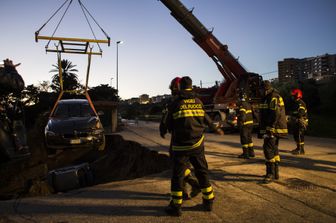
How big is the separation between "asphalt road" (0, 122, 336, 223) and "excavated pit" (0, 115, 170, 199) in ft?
9.66

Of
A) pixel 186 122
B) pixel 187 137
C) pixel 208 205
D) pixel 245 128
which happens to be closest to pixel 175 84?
pixel 186 122

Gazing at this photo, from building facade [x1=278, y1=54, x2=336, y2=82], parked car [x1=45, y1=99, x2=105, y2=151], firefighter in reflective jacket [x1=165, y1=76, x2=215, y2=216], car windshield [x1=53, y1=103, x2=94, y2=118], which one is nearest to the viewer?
firefighter in reflective jacket [x1=165, y1=76, x2=215, y2=216]

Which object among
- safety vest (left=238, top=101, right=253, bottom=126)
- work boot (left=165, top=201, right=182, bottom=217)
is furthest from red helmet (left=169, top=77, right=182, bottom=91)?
safety vest (left=238, top=101, right=253, bottom=126)

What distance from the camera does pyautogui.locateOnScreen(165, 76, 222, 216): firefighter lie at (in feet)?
15.0

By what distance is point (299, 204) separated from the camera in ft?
15.8

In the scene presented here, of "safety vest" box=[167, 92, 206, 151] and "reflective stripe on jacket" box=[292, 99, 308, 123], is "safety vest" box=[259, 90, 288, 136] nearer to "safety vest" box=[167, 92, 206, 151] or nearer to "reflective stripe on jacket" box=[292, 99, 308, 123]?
"safety vest" box=[167, 92, 206, 151]

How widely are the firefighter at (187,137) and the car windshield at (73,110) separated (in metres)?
6.16

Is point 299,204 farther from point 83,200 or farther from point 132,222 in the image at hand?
point 83,200

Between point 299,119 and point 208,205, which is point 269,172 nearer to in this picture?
point 208,205

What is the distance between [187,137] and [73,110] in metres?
6.58

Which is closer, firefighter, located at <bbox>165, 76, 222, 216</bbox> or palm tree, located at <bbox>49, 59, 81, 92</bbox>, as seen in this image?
firefighter, located at <bbox>165, 76, 222, 216</bbox>

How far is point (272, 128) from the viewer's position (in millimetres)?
6141

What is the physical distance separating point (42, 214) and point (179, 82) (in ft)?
9.17

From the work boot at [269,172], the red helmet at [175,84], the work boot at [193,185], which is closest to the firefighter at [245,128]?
the work boot at [269,172]
